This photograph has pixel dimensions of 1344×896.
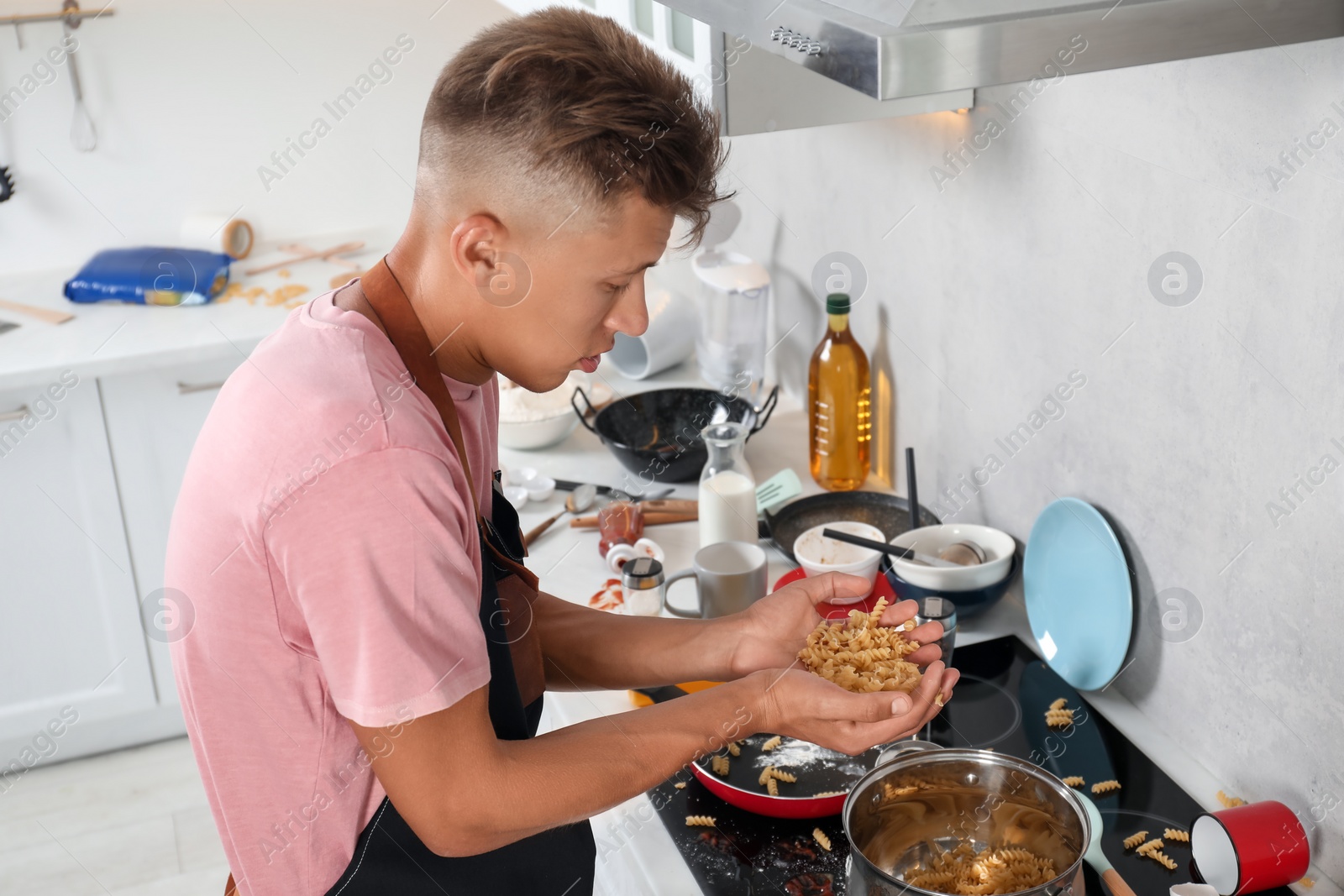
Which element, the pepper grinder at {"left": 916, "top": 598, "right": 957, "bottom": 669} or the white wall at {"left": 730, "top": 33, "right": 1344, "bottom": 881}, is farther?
the pepper grinder at {"left": 916, "top": 598, "right": 957, "bottom": 669}

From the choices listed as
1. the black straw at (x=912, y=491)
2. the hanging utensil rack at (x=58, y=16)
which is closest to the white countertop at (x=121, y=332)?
the hanging utensil rack at (x=58, y=16)

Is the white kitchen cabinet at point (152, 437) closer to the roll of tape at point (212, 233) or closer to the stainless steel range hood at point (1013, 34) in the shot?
the roll of tape at point (212, 233)

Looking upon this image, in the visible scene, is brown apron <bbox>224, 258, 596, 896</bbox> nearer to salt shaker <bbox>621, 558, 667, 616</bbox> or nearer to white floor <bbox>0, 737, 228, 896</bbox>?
Result: salt shaker <bbox>621, 558, 667, 616</bbox>

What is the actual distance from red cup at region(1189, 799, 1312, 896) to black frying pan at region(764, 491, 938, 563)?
0.74m

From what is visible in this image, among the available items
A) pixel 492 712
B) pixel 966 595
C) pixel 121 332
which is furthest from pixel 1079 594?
pixel 121 332

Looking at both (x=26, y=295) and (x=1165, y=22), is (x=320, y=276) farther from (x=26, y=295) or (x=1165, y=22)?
(x=1165, y=22)

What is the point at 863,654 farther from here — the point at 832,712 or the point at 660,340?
the point at 660,340

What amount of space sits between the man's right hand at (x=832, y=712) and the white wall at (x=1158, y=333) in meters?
0.38

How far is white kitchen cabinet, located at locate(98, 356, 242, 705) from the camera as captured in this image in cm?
253

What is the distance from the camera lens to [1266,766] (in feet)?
3.87

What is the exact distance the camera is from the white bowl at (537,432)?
2.12 meters

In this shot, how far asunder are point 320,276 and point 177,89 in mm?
585

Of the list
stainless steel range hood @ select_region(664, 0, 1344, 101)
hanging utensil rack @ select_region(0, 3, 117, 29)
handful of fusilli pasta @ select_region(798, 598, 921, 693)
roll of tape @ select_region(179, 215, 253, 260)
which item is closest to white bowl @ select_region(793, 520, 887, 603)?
handful of fusilli pasta @ select_region(798, 598, 921, 693)

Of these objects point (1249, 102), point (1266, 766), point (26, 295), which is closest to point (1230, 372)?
point (1249, 102)
